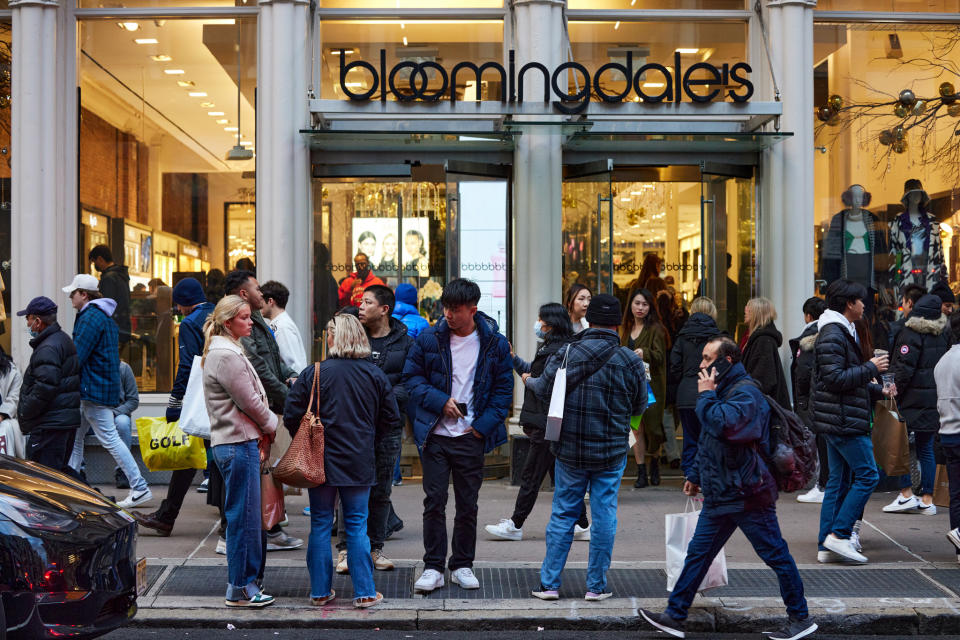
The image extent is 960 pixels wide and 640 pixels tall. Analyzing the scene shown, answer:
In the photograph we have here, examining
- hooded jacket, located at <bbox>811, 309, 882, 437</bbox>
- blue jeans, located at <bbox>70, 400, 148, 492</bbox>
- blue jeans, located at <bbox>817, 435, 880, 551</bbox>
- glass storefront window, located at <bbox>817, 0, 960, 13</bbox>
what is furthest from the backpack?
glass storefront window, located at <bbox>817, 0, 960, 13</bbox>

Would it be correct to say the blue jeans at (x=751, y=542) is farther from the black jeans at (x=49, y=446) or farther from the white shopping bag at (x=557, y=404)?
the black jeans at (x=49, y=446)

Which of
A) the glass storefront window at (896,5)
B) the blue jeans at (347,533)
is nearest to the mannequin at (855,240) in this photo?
the glass storefront window at (896,5)

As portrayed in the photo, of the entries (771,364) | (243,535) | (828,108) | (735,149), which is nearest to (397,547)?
(243,535)

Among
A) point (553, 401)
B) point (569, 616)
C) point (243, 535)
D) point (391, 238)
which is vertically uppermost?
point (391, 238)

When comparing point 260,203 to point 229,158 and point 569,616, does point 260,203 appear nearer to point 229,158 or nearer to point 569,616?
point 229,158

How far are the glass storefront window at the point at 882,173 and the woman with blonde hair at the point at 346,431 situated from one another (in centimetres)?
721

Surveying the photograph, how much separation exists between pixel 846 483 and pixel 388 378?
342cm

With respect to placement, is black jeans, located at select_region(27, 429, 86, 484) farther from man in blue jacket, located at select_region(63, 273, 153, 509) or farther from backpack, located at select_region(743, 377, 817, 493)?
backpack, located at select_region(743, 377, 817, 493)

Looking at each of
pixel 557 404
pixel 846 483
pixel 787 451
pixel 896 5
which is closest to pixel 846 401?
pixel 846 483

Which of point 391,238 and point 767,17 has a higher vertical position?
point 767,17

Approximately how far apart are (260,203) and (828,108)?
6.36m

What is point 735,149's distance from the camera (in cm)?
1212

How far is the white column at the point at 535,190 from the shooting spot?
461 inches

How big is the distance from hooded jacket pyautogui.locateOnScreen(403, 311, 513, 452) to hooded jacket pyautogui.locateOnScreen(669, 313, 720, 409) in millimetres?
3679
